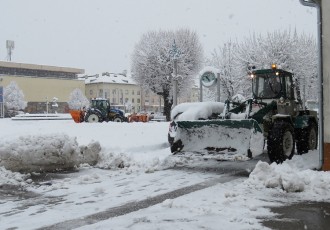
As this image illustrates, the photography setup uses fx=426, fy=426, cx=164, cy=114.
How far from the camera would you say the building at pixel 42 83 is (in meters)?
84.4

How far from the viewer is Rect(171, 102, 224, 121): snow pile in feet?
35.8

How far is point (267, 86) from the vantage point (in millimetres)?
11188

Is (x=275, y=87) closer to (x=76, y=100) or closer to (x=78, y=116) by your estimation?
(x=78, y=116)

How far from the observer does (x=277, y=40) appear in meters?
36.3

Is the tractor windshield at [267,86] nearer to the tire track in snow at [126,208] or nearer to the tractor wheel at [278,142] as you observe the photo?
the tractor wheel at [278,142]

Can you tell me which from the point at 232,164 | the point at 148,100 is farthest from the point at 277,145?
the point at 148,100

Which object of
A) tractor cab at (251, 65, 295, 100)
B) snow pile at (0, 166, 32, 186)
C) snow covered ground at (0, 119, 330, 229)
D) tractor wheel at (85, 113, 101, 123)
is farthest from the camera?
tractor wheel at (85, 113, 101, 123)

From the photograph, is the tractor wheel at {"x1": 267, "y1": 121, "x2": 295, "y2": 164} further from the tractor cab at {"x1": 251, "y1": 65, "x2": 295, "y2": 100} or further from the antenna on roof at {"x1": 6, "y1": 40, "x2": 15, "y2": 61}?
the antenna on roof at {"x1": 6, "y1": 40, "x2": 15, "y2": 61}

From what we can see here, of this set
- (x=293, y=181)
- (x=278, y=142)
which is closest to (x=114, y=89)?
(x=278, y=142)

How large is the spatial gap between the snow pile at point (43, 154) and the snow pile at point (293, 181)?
4281 millimetres

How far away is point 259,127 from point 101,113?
21169 mm

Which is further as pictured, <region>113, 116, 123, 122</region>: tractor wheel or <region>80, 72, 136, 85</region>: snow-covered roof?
<region>80, 72, 136, 85</region>: snow-covered roof

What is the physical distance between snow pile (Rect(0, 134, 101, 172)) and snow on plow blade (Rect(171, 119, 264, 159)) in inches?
85.4

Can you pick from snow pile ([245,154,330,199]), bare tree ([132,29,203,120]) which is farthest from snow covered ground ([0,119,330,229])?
bare tree ([132,29,203,120])
